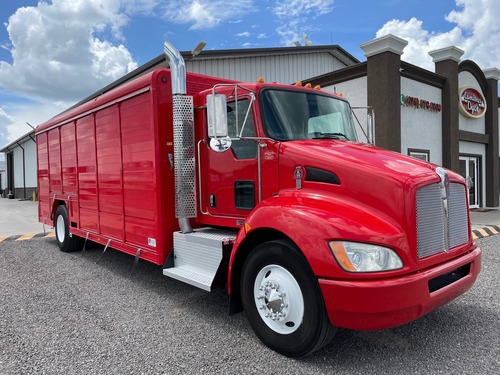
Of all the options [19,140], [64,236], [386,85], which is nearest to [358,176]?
[64,236]

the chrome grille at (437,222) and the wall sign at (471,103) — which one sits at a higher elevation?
the wall sign at (471,103)

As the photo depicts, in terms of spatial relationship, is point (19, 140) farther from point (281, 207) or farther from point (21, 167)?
point (281, 207)

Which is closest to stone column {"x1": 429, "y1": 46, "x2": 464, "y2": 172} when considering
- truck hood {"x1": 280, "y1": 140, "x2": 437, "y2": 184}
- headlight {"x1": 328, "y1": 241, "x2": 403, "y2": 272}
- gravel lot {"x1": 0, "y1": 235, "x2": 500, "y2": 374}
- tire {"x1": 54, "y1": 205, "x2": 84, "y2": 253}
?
gravel lot {"x1": 0, "y1": 235, "x2": 500, "y2": 374}

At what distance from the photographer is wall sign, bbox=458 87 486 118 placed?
47.8ft

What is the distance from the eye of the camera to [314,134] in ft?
12.8

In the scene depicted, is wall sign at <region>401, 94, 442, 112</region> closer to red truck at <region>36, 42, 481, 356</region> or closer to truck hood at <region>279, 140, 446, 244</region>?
red truck at <region>36, 42, 481, 356</region>

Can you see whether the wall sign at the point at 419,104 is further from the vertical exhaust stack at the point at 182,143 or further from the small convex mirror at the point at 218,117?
the small convex mirror at the point at 218,117

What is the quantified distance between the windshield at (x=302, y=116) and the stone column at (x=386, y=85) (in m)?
7.47

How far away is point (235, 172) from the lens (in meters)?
4.08

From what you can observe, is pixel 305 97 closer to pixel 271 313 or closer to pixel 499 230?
pixel 271 313

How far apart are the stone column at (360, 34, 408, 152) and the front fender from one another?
8.84 m

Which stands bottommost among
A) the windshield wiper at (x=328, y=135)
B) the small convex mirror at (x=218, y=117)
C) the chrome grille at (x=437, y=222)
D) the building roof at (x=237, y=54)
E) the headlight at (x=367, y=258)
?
the headlight at (x=367, y=258)

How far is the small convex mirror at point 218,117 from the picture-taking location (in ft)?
11.3

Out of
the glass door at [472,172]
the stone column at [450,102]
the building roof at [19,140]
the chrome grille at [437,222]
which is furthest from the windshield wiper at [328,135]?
the building roof at [19,140]
